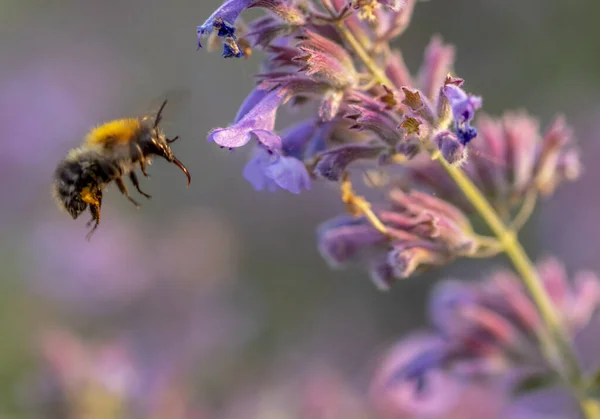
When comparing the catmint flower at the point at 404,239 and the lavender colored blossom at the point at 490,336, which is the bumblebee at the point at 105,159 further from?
the lavender colored blossom at the point at 490,336

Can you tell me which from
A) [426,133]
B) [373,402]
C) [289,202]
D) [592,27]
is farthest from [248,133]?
[592,27]

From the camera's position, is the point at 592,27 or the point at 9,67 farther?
the point at 9,67

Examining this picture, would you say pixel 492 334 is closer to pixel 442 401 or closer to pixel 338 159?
pixel 442 401

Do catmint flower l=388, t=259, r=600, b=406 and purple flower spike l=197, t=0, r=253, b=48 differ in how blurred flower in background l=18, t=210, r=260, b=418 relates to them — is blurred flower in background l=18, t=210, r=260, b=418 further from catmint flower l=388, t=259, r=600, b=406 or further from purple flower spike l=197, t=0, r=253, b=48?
purple flower spike l=197, t=0, r=253, b=48

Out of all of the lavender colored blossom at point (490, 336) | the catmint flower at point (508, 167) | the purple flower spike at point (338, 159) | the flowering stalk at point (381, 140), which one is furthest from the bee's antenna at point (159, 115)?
the lavender colored blossom at point (490, 336)

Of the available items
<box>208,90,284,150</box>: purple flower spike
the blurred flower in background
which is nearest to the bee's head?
<box>208,90,284,150</box>: purple flower spike

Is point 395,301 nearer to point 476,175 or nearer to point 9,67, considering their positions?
point 476,175
